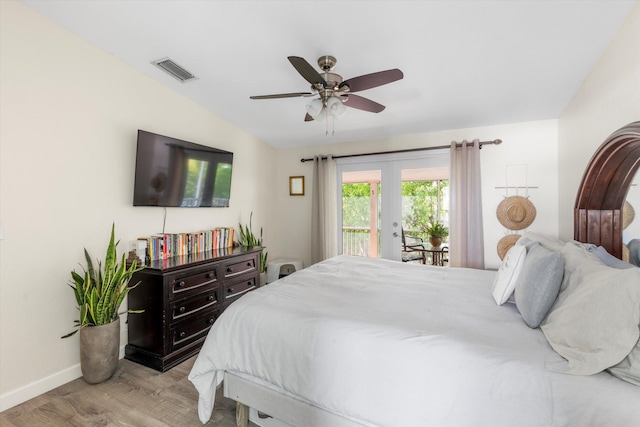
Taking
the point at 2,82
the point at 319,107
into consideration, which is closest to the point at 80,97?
the point at 2,82

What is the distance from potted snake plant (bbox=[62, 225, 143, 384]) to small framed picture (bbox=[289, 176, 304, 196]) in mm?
2810

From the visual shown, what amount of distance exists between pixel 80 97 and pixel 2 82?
1.53 ft

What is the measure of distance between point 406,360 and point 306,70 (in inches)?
68.7

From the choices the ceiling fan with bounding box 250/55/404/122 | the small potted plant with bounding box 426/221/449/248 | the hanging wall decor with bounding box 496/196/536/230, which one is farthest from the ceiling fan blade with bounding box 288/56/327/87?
the hanging wall decor with bounding box 496/196/536/230

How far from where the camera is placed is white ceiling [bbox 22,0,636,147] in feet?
5.96

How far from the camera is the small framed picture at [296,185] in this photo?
15.2 ft

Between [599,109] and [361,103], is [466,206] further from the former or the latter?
[361,103]

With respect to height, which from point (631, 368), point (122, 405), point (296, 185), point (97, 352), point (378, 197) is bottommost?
point (122, 405)

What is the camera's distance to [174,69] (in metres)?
2.69

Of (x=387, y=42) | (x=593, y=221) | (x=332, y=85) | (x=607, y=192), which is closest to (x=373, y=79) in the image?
A: (x=332, y=85)

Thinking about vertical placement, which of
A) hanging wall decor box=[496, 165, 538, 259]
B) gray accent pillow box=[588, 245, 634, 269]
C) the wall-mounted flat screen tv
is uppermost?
the wall-mounted flat screen tv

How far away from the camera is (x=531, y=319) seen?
4.43 ft

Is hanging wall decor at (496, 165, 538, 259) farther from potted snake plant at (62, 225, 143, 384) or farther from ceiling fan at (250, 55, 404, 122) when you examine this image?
potted snake plant at (62, 225, 143, 384)

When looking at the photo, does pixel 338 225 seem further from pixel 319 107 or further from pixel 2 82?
pixel 2 82
